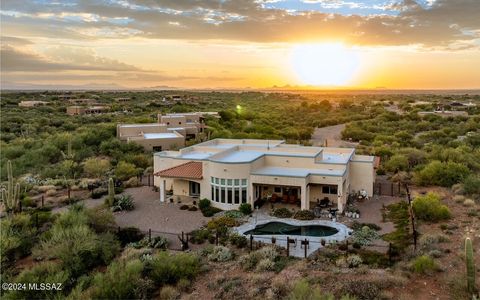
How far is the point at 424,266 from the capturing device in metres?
15.6

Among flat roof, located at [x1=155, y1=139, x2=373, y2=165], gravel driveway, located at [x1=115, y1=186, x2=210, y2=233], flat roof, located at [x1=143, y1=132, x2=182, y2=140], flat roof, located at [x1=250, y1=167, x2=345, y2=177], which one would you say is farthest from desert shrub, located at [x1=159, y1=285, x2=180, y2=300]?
flat roof, located at [x1=143, y1=132, x2=182, y2=140]

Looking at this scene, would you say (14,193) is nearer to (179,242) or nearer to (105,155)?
(179,242)

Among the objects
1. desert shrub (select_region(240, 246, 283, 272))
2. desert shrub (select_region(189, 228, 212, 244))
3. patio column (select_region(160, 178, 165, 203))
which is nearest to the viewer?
desert shrub (select_region(240, 246, 283, 272))

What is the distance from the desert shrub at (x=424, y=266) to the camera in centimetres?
1559

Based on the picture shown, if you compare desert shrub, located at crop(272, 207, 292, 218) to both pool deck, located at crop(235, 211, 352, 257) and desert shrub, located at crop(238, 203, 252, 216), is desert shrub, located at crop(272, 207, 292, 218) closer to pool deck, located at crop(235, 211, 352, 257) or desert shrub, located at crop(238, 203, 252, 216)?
pool deck, located at crop(235, 211, 352, 257)

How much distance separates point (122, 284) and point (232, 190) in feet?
37.4

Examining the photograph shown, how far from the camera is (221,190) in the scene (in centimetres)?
2478

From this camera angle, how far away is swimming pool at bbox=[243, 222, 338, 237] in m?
20.7

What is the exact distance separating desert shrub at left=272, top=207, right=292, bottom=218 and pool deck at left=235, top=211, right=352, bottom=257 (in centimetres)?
42

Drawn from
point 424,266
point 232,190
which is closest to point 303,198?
point 232,190

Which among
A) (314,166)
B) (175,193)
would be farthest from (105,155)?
(314,166)

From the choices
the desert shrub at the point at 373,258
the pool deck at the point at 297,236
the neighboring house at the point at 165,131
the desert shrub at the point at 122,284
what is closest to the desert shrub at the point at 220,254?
the pool deck at the point at 297,236

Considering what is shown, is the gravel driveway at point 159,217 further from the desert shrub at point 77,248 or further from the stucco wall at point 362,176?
the stucco wall at point 362,176

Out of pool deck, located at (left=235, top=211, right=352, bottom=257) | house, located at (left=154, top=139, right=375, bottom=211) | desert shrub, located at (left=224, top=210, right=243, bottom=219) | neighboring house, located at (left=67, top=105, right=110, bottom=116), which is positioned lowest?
pool deck, located at (left=235, top=211, right=352, bottom=257)
